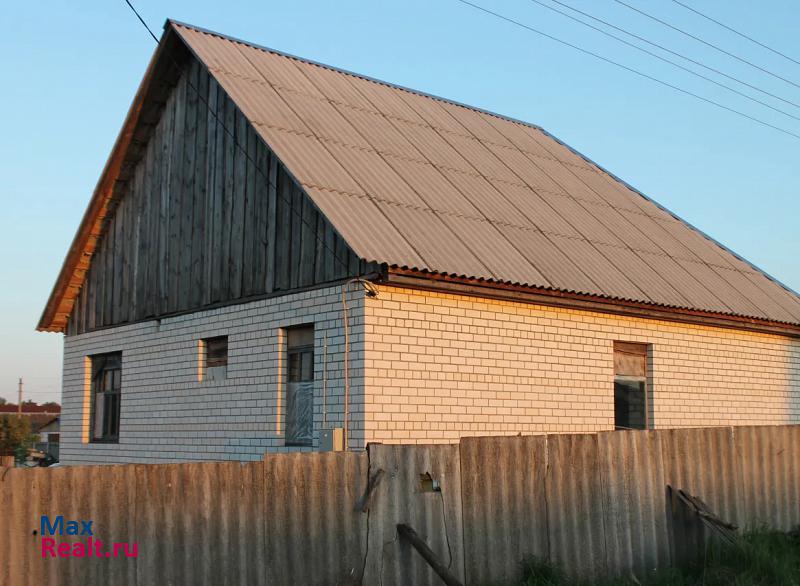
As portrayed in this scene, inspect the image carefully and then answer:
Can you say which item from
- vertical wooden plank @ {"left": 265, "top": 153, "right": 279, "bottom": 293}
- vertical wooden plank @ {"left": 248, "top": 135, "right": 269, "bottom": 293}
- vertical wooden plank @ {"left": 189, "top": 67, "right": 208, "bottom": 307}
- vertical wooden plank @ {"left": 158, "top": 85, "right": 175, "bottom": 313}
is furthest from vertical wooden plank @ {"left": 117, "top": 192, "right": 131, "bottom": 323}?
vertical wooden plank @ {"left": 265, "top": 153, "right": 279, "bottom": 293}

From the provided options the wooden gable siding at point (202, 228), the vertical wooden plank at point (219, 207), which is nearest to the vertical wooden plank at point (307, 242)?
the wooden gable siding at point (202, 228)

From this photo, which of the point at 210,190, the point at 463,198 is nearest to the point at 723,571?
the point at 463,198

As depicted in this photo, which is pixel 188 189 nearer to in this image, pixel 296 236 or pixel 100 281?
pixel 100 281

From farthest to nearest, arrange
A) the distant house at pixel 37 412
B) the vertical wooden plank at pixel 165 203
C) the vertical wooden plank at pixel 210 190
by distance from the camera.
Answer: the distant house at pixel 37 412 < the vertical wooden plank at pixel 165 203 < the vertical wooden plank at pixel 210 190

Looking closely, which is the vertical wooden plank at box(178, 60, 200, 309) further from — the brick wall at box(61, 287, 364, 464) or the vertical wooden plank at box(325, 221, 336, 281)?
→ the vertical wooden plank at box(325, 221, 336, 281)

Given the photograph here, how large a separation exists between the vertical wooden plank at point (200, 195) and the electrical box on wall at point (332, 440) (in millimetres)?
4104

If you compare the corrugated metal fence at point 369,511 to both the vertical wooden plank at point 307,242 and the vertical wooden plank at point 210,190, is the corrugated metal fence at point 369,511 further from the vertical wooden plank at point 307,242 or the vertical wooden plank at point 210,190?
the vertical wooden plank at point 210,190

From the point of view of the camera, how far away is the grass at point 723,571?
9.27 meters

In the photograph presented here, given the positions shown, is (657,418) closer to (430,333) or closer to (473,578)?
(430,333)

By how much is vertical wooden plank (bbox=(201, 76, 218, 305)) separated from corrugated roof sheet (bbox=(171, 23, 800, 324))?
0.54 metres

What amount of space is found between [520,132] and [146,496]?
15.8 meters

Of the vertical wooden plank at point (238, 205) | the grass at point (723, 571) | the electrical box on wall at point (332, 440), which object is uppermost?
the vertical wooden plank at point (238, 205)

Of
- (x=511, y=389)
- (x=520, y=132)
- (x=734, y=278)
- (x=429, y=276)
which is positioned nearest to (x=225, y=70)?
(x=429, y=276)

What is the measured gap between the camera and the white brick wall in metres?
12.2
